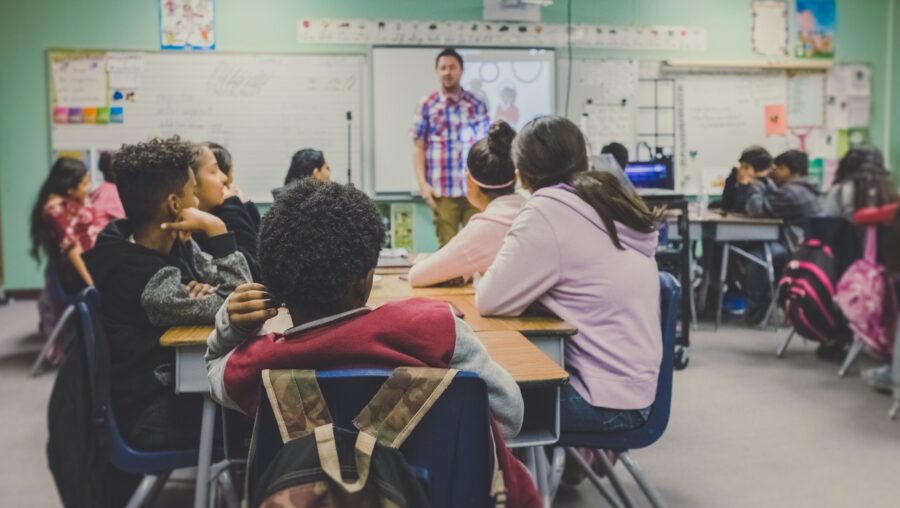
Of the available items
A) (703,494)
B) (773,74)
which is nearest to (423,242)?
(773,74)

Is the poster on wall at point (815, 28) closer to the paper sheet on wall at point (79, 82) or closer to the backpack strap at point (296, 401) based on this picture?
the paper sheet on wall at point (79, 82)

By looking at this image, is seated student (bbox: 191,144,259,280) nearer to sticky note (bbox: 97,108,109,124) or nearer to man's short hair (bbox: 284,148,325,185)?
man's short hair (bbox: 284,148,325,185)

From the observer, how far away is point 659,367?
203cm

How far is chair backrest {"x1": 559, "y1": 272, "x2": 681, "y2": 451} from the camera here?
1993 millimetres

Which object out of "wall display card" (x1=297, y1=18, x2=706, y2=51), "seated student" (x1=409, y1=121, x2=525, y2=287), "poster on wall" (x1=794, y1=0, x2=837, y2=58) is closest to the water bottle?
"wall display card" (x1=297, y1=18, x2=706, y2=51)

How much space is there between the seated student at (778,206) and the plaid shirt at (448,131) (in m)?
1.86

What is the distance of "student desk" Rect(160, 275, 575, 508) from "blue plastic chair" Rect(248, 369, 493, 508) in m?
0.38

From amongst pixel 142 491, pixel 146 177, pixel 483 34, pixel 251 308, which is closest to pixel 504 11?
pixel 483 34

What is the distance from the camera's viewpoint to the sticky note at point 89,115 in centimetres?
642

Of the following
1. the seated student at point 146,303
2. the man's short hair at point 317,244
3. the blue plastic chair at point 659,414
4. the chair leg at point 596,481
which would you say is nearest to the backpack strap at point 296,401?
the man's short hair at point 317,244

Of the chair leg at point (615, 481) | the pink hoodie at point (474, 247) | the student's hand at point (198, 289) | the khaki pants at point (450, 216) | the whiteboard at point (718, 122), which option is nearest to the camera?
the student's hand at point (198, 289)

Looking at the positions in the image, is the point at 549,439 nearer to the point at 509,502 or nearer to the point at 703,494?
the point at 509,502

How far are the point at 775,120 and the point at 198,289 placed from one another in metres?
6.32

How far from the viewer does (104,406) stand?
1.84 meters
